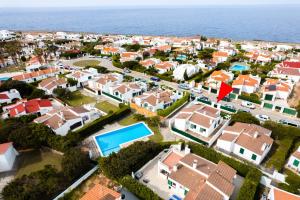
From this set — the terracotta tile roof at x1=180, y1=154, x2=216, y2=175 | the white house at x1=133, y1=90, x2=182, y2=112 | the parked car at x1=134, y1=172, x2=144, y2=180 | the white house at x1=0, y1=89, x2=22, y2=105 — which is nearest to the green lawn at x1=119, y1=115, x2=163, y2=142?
the white house at x1=133, y1=90, x2=182, y2=112

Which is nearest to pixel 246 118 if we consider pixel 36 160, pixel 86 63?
pixel 36 160

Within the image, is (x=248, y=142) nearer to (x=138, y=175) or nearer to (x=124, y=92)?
(x=138, y=175)

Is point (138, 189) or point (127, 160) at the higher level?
point (127, 160)

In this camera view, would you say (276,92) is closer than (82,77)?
Yes

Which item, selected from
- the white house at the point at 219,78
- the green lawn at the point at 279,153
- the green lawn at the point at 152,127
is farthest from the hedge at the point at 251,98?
the green lawn at the point at 152,127

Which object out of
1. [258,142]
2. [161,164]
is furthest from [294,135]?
[161,164]

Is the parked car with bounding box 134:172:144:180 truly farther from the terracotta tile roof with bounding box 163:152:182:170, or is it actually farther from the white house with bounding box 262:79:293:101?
the white house with bounding box 262:79:293:101

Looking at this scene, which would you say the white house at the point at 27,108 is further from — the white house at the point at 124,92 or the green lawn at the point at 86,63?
the green lawn at the point at 86,63
